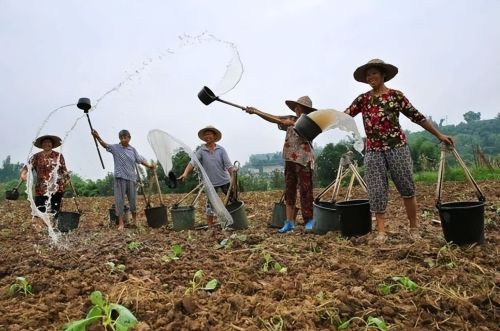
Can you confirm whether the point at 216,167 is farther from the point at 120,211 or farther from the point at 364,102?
the point at 364,102

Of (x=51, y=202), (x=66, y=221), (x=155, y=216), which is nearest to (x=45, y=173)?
(x=51, y=202)

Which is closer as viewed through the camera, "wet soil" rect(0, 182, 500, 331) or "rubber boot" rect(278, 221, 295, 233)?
"wet soil" rect(0, 182, 500, 331)

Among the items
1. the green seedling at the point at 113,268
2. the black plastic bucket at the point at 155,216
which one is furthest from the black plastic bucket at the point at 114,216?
the green seedling at the point at 113,268

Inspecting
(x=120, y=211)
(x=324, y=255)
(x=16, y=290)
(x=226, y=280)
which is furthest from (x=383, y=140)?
(x=120, y=211)

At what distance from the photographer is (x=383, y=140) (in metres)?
3.95

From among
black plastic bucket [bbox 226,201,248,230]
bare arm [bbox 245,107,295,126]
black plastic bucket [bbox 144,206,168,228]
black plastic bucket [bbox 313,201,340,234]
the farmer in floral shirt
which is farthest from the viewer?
black plastic bucket [bbox 144,206,168,228]

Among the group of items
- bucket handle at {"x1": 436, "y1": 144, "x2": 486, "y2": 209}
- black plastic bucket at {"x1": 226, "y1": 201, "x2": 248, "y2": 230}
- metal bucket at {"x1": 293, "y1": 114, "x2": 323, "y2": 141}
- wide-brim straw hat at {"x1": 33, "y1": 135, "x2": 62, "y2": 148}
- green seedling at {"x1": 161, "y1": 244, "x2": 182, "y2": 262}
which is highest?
wide-brim straw hat at {"x1": 33, "y1": 135, "x2": 62, "y2": 148}

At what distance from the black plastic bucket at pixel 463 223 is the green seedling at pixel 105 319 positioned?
8.15 feet

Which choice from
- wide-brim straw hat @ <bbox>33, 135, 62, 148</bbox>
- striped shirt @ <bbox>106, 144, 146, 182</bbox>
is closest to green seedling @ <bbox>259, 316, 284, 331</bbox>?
striped shirt @ <bbox>106, 144, 146, 182</bbox>

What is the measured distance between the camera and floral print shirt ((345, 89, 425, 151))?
12.8 feet

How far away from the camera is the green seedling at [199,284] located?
269cm

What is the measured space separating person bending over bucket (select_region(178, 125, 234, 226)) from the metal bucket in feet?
5.57

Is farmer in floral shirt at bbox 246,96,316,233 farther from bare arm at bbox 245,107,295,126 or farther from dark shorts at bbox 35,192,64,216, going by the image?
dark shorts at bbox 35,192,64,216

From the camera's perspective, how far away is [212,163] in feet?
19.0
